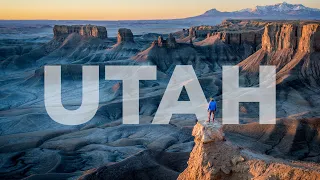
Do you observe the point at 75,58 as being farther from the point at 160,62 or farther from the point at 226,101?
the point at 226,101

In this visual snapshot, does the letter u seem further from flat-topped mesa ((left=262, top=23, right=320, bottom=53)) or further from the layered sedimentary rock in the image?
flat-topped mesa ((left=262, top=23, right=320, bottom=53))

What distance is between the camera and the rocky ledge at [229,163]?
496 inches

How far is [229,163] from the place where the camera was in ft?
46.5

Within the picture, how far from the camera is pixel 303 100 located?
4003 cm

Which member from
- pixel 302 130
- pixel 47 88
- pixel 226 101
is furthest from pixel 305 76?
pixel 47 88

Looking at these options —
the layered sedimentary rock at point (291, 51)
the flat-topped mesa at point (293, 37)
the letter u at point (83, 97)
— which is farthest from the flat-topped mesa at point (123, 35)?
the flat-topped mesa at point (293, 37)

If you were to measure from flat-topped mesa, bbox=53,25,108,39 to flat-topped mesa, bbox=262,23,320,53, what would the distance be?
2215 inches

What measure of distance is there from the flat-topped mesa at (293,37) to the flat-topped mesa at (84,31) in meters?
56.3

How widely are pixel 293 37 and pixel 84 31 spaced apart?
6608cm

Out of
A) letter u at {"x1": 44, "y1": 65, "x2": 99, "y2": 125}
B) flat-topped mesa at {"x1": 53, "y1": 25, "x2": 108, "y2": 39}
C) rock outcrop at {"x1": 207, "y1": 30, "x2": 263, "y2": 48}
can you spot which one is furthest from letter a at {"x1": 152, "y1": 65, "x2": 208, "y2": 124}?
flat-topped mesa at {"x1": 53, "y1": 25, "x2": 108, "y2": 39}

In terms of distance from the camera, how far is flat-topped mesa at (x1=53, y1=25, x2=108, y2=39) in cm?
9925

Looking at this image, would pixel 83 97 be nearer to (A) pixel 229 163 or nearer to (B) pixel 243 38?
(B) pixel 243 38

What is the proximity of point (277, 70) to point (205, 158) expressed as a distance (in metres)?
35.9

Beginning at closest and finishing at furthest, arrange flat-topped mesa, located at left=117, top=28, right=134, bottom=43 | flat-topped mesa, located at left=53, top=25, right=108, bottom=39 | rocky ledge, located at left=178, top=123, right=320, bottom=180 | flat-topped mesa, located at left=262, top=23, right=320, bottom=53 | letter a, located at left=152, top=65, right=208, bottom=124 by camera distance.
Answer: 1. rocky ledge, located at left=178, top=123, right=320, bottom=180
2. letter a, located at left=152, top=65, right=208, bottom=124
3. flat-topped mesa, located at left=262, top=23, right=320, bottom=53
4. flat-topped mesa, located at left=117, top=28, right=134, bottom=43
5. flat-topped mesa, located at left=53, top=25, right=108, bottom=39
